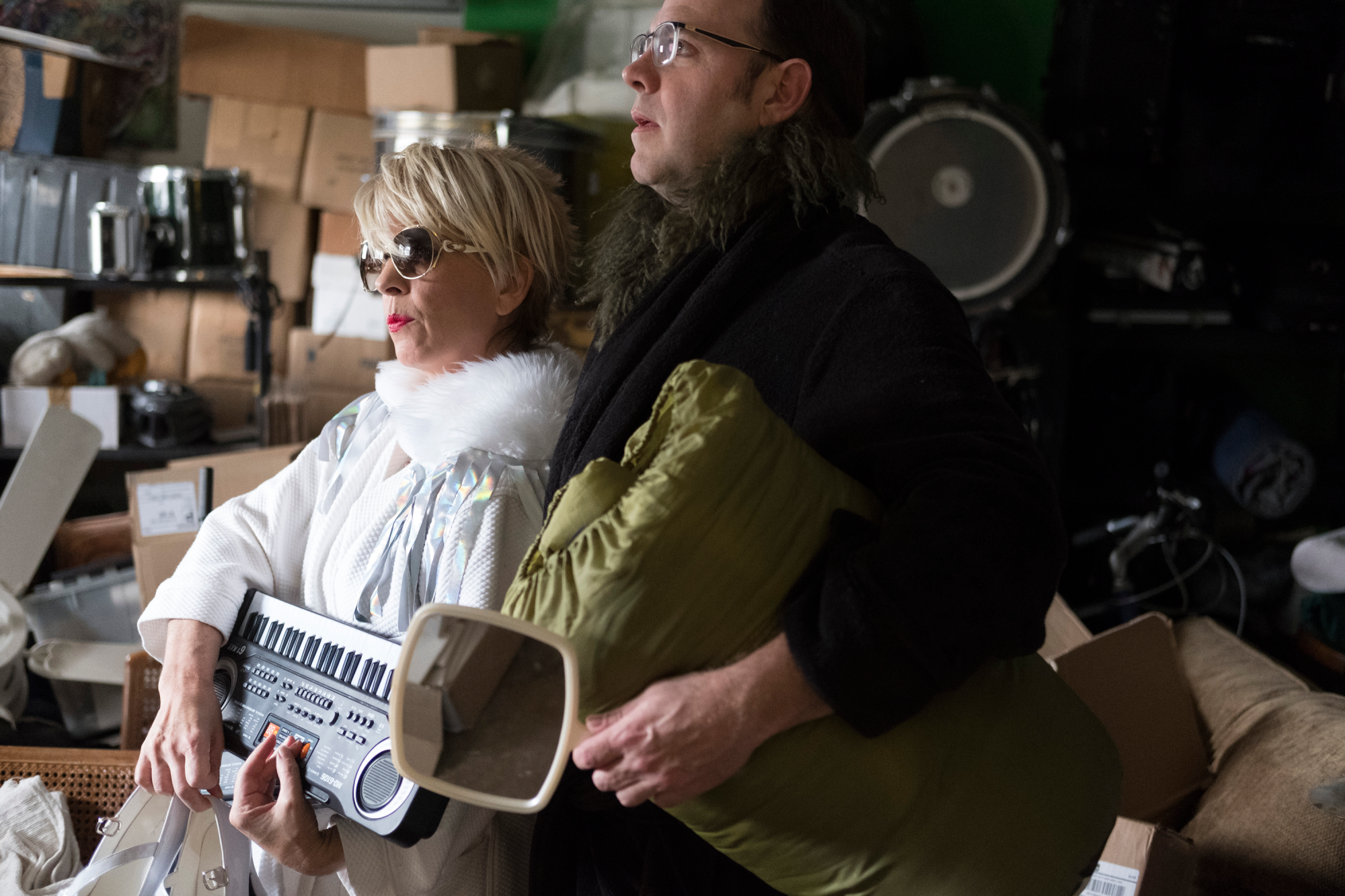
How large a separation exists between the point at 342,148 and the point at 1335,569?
3.27 meters

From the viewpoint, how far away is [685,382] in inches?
29.0

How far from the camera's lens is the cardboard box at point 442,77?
3150 mm

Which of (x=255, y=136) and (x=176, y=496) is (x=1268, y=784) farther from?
(x=255, y=136)

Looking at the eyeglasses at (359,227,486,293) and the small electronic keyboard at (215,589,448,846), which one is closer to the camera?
the small electronic keyboard at (215,589,448,846)

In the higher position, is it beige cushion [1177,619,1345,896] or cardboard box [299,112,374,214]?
cardboard box [299,112,374,214]

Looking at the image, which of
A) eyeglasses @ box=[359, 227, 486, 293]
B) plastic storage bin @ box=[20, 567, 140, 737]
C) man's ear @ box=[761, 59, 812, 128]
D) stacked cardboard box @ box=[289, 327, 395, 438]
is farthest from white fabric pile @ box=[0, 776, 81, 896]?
stacked cardboard box @ box=[289, 327, 395, 438]

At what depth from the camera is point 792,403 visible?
3.06ft

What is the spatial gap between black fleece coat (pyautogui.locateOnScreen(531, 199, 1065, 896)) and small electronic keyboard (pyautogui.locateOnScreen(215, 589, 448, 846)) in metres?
0.18

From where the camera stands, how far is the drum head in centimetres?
255

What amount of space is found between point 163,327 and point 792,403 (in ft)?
10.6

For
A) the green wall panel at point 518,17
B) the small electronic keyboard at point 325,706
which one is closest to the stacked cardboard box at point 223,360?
the green wall panel at point 518,17

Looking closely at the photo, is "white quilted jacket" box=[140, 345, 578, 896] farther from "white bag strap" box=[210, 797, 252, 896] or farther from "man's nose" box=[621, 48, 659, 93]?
"man's nose" box=[621, 48, 659, 93]

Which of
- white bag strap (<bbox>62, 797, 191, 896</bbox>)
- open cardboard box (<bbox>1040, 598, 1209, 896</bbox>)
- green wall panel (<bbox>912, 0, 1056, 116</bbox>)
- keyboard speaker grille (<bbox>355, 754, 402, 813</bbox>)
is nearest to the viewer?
keyboard speaker grille (<bbox>355, 754, 402, 813</bbox>)

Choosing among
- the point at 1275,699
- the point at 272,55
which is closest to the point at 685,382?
the point at 1275,699
